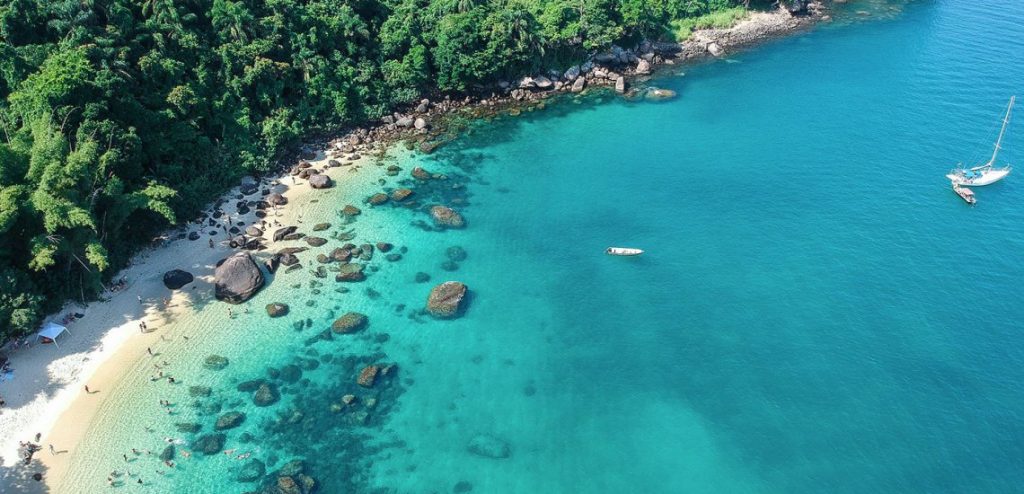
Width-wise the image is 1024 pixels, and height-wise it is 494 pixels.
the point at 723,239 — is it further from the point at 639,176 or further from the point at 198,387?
the point at 198,387

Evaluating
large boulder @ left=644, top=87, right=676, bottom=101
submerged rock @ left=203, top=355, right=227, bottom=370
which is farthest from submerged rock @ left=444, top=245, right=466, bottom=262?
large boulder @ left=644, top=87, right=676, bottom=101

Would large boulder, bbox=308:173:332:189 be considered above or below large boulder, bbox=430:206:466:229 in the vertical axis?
above

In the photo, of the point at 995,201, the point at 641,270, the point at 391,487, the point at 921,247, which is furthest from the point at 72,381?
the point at 995,201

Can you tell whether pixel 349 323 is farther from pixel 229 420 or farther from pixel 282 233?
pixel 282 233

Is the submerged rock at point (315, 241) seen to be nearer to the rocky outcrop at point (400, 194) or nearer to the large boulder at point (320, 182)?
the large boulder at point (320, 182)

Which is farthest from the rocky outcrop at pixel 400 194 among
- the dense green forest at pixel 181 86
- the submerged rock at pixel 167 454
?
the submerged rock at pixel 167 454

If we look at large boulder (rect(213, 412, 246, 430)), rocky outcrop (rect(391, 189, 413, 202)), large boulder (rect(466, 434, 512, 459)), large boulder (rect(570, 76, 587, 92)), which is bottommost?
large boulder (rect(466, 434, 512, 459))

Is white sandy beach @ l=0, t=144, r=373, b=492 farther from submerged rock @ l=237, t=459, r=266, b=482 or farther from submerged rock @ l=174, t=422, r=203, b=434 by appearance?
submerged rock @ l=237, t=459, r=266, b=482
